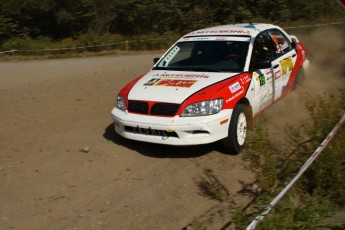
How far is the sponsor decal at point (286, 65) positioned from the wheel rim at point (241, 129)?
6.21 ft

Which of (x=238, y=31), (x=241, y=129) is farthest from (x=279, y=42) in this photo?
(x=241, y=129)

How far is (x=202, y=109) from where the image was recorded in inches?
230

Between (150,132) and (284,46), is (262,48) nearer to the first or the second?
(284,46)

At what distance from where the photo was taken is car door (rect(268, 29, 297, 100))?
7559mm

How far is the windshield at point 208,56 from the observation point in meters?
6.84

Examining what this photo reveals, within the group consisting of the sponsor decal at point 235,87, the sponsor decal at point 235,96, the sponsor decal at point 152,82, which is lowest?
the sponsor decal at point 235,96

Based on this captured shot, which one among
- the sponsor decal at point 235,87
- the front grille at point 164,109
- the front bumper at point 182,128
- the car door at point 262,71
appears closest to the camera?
the front bumper at point 182,128

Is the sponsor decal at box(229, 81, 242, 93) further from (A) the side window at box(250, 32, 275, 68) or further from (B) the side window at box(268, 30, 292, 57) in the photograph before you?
(B) the side window at box(268, 30, 292, 57)

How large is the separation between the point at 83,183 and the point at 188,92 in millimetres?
1840

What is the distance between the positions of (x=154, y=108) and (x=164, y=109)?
146 millimetres

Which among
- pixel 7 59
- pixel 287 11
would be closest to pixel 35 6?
pixel 7 59

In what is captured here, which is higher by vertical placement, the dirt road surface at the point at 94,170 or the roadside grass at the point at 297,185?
the roadside grass at the point at 297,185

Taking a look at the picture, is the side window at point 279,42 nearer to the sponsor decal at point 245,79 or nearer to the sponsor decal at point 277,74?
the sponsor decal at point 277,74

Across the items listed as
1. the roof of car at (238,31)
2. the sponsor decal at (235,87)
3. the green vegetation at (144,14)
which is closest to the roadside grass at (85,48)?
the green vegetation at (144,14)
